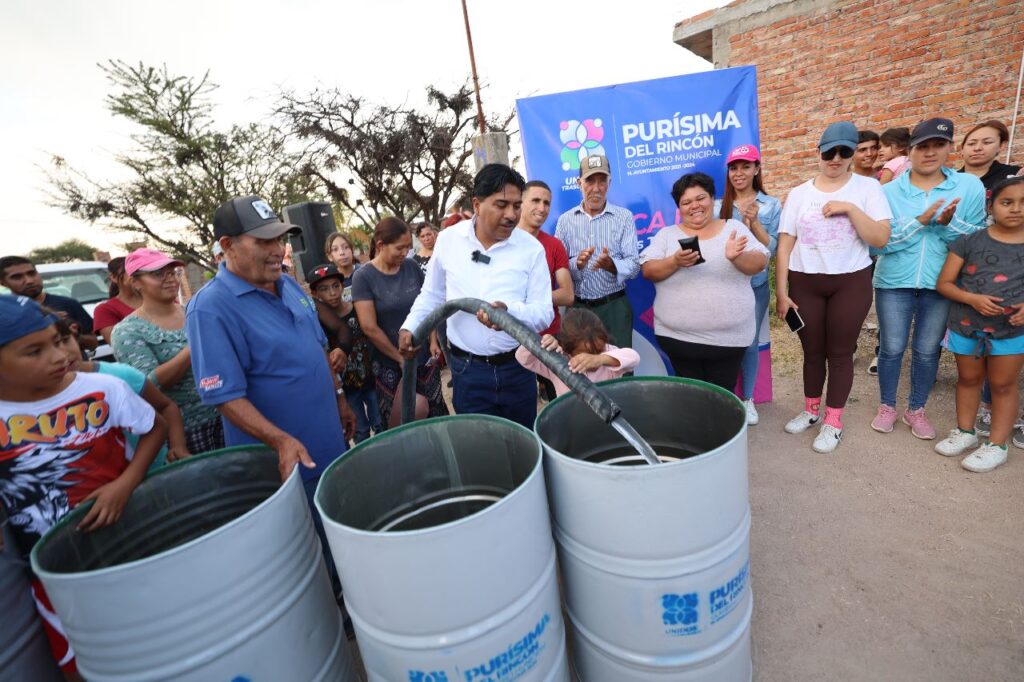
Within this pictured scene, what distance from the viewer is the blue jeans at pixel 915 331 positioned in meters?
2.95

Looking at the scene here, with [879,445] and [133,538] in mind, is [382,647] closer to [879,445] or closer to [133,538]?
[133,538]

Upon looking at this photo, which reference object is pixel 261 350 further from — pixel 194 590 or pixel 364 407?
pixel 364 407

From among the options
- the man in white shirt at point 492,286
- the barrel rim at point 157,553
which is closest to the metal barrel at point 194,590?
the barrel rim at point 157,553

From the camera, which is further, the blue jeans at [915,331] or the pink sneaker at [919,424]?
the pink sneaker at [919,424]

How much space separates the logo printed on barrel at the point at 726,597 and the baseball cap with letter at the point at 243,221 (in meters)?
1.81

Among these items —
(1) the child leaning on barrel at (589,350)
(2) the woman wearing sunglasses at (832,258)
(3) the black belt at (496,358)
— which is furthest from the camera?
(2) the woman wearing sunglasses at (832,258)

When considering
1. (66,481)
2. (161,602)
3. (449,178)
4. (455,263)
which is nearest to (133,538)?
(66,481)

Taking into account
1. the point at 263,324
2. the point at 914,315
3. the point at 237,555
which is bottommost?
the point at 914,315

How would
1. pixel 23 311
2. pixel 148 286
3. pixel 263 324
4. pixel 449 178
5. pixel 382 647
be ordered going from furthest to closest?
pixel 449 178 < pixel 148 286 < pixel 263 324 < pixel 23 311 < pixel 382 647

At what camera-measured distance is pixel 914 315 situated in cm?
316

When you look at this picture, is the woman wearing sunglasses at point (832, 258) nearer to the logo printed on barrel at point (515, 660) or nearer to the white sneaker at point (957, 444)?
the white sneaker at point (957, 444)

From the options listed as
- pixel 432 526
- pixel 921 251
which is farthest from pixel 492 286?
pixel 921 251

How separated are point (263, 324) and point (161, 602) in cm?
94

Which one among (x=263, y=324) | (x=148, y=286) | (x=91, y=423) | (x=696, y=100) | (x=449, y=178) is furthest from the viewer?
(x=449, y=178)
